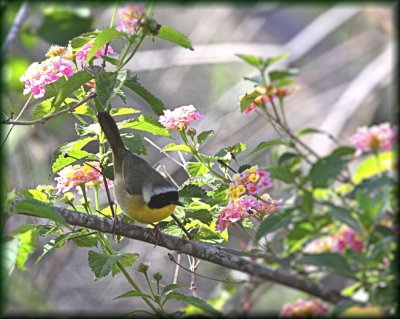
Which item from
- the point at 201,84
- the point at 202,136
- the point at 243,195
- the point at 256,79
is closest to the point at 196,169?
the point at 202,136

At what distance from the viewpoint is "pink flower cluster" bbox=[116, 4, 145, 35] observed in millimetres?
1447

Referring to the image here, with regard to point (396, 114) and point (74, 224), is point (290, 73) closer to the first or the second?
point (396, 114)

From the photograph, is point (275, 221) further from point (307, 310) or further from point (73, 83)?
point (73, 83)

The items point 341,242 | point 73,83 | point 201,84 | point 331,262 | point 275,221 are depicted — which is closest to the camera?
point 331,262

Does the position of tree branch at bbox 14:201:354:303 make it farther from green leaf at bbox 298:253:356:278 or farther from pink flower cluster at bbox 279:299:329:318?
green leaf at bbox 298:253:356:278

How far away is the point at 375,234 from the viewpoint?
4.62ft

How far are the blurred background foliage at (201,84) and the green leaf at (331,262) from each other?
0.65m

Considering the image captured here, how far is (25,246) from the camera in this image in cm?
139

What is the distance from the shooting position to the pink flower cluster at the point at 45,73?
164 centimetres

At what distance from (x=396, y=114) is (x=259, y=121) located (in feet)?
7.17

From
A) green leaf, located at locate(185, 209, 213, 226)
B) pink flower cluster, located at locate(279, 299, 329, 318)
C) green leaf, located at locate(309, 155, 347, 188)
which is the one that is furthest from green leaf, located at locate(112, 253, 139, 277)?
green leaf, located at locate(309, 155, 347, 188)

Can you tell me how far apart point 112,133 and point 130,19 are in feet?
1.13

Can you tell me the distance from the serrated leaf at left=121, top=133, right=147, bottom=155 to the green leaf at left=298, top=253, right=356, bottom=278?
1.77 ft

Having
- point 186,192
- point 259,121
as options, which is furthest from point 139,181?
point 259,121
